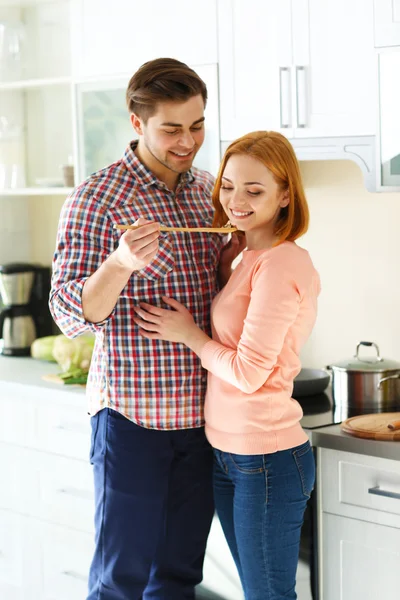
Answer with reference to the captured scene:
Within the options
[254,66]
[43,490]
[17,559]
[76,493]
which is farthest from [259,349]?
[17,559]

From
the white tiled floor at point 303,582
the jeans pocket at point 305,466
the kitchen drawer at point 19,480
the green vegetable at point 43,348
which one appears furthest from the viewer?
the green vegetable at point 43,348

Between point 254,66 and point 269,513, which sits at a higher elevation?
point 254,66

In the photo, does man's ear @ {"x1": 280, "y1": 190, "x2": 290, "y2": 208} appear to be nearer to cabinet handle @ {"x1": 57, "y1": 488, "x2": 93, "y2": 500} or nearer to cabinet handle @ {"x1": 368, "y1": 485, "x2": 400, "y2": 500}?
cabinet handle @ {"x1": 368, "y1": 485, "x2": 400, "y2": 500}

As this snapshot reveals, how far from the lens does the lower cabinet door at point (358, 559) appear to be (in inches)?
83.0

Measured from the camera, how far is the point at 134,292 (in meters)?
1.99

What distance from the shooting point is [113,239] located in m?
1.96

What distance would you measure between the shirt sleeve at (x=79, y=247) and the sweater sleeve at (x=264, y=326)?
1.04 ft

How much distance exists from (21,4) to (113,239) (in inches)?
67.1

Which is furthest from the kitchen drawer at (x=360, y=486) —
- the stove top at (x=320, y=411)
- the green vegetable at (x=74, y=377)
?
the green vegetable at (x=74, y=377)

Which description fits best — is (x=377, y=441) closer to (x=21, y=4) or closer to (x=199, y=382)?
(x=199, y=382)

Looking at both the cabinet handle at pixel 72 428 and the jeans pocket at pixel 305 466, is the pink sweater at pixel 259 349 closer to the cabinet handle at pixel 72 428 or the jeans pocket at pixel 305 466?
the jeans pocket at pixel 305 466

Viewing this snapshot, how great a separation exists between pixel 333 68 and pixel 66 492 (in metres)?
1.51

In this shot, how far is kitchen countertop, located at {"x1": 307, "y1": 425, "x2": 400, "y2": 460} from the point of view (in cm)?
207

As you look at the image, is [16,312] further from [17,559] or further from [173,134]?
[173,134]
